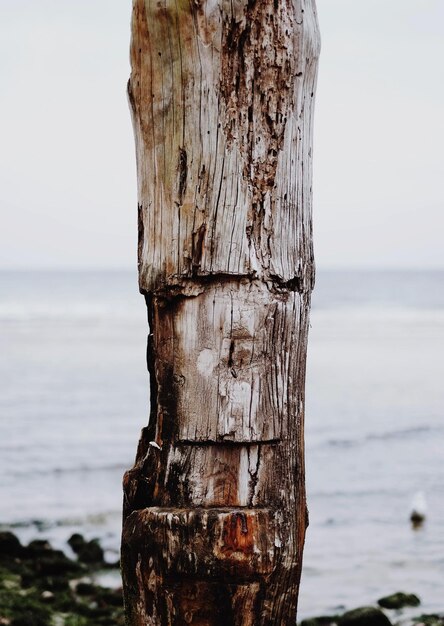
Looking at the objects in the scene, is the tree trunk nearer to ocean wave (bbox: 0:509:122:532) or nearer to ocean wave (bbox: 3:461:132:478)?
ocean wave (bbox: 0:509:122:532)

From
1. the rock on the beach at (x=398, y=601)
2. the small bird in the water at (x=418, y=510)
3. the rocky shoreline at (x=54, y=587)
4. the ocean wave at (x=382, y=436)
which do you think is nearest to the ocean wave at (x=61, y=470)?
the rocky shoreline at (x=54, y=587)

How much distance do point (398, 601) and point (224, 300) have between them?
17.8 feet

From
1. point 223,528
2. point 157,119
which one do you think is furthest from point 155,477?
point 157,119

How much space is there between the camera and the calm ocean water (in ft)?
26.2

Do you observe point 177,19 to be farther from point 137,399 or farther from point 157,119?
point 137,399

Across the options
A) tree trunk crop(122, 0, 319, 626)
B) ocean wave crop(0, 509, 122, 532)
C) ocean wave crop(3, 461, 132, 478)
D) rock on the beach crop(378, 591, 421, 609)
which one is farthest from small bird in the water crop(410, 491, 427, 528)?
tree trunk crop(122, 0, 319, 626)

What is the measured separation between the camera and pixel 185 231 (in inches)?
92.4

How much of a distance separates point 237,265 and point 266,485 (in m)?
0.62

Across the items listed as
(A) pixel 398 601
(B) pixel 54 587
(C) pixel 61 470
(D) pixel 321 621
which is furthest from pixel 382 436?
(B) pixel 54 587

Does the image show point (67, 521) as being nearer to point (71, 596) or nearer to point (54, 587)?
point (54, 587)

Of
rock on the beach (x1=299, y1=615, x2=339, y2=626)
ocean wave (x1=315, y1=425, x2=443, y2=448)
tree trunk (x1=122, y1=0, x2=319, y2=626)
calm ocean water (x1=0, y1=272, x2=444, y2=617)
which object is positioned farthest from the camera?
ocean wave (x1=315, y1=425, x2=443, y2=448)

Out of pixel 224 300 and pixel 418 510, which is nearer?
pixel 224 300

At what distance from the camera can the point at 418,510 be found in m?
9.30

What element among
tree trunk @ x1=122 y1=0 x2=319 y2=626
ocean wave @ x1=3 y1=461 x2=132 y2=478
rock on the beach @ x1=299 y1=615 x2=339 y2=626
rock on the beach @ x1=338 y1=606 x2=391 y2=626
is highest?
tree trunk @ x1=122 y1=0 x2=319 y2=626
